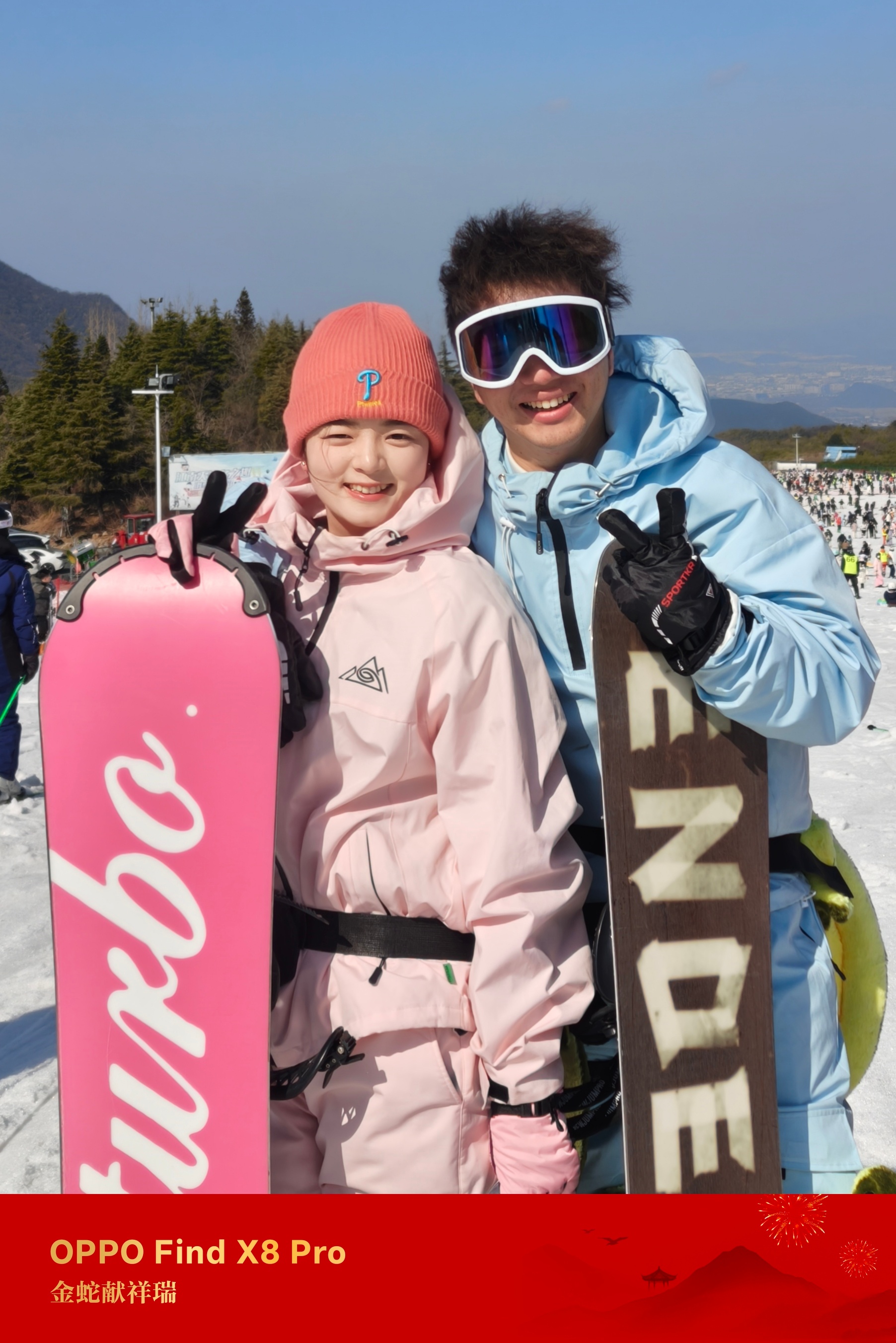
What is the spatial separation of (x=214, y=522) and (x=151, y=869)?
1.98ft

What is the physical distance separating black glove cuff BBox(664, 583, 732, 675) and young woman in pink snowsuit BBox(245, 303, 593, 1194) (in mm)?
224

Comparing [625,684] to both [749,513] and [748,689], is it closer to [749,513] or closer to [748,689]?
[748,689]

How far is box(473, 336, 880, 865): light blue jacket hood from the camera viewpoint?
1619 mm

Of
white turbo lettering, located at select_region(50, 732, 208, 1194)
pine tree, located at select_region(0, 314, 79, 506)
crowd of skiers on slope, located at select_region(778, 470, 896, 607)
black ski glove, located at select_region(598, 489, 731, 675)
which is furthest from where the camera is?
pine tree, located at select_region(0, 314, 79, 506)

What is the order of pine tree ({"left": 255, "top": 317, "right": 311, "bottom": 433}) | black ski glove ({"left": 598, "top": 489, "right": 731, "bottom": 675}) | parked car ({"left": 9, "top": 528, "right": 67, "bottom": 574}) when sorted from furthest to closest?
pine tree ({"left": 255, "top": 317, "right": 311, "bottom": 433})
parked car ({"left": 9, "top": 528, "right": 67, "bottom": 574})
black ski glove ({"left": 598, "top": 489, "right": 731, "bottom": 675})

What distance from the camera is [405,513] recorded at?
1670mm

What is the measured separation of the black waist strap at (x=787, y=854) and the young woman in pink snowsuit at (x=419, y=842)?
0.58 ft

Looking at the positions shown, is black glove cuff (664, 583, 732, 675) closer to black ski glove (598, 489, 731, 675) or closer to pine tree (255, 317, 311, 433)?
black ski glove (598, 489, 731, 675)

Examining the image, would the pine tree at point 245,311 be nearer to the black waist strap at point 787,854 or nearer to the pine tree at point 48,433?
the pine tree at point 48,433

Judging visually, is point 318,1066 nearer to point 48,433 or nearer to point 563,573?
point 563,573

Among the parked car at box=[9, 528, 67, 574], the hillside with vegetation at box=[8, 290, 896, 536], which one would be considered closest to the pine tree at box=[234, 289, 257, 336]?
the hillside with vegetation at box=[8, 290, 896, 536]

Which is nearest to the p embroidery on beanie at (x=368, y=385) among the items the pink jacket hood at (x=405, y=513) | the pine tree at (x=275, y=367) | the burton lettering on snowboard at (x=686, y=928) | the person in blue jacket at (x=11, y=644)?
the pink jacket hood at (x=405, y=513)

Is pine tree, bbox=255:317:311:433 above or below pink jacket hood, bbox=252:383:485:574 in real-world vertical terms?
above

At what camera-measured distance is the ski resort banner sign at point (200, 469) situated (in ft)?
87.5
